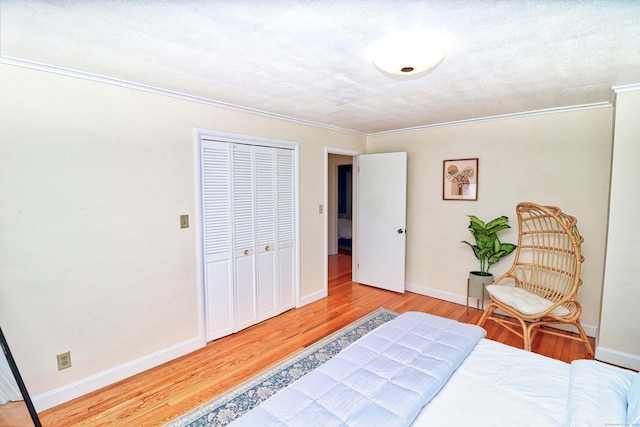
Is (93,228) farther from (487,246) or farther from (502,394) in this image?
(487,246)

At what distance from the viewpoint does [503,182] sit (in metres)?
3.46

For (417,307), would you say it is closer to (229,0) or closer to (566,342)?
(566,342)

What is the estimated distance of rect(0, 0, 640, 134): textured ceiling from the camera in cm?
134

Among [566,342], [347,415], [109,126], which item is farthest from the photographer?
[566,342]

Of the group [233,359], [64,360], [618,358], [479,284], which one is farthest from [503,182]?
[64,360]

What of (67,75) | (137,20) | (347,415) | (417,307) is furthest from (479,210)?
(67,75)

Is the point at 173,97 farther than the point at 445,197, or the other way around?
the point at 445,197

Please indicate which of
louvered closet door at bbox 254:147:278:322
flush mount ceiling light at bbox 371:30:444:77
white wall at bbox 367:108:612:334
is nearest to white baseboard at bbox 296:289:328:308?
louvered closet door at bbox 254:147:278:322

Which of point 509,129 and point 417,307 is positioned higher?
point 509,129

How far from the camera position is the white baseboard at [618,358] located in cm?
245

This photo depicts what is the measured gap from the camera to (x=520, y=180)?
11.0 ft

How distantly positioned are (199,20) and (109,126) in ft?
4.16

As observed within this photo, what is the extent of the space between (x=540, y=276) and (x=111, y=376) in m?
4.06

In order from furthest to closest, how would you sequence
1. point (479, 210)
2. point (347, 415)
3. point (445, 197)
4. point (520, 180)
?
point (445, 197) < point (479, 210) < point (520, 180) < point (347, 415)
